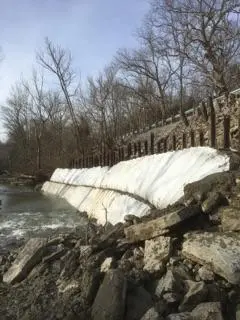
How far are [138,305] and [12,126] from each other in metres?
66.3

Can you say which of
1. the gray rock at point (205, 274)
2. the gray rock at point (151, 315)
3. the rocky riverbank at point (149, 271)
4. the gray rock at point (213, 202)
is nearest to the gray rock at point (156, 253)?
the rocky riverbank at point (149, 271)

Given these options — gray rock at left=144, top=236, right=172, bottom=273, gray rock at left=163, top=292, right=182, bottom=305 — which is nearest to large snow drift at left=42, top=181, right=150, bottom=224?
gray rock at left=144, top=236, right=172, bottom=273

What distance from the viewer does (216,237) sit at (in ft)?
19.6

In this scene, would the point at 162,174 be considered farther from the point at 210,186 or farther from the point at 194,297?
the point at 194,297

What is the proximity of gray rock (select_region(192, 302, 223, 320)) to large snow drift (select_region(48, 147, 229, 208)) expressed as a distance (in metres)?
3.88

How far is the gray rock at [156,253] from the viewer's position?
6154mm

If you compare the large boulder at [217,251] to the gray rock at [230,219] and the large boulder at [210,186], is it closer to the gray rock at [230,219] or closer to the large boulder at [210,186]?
the gray rock at [230,219]

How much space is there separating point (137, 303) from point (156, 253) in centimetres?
111

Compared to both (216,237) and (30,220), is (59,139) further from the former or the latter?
A: (216,237)

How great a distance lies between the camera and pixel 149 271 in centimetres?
612

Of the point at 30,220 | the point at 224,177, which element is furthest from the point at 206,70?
the point at 224,177

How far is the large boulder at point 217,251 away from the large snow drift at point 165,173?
8.47 ft

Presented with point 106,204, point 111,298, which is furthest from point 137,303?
point 106,204

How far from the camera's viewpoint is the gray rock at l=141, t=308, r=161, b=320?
4953mm
